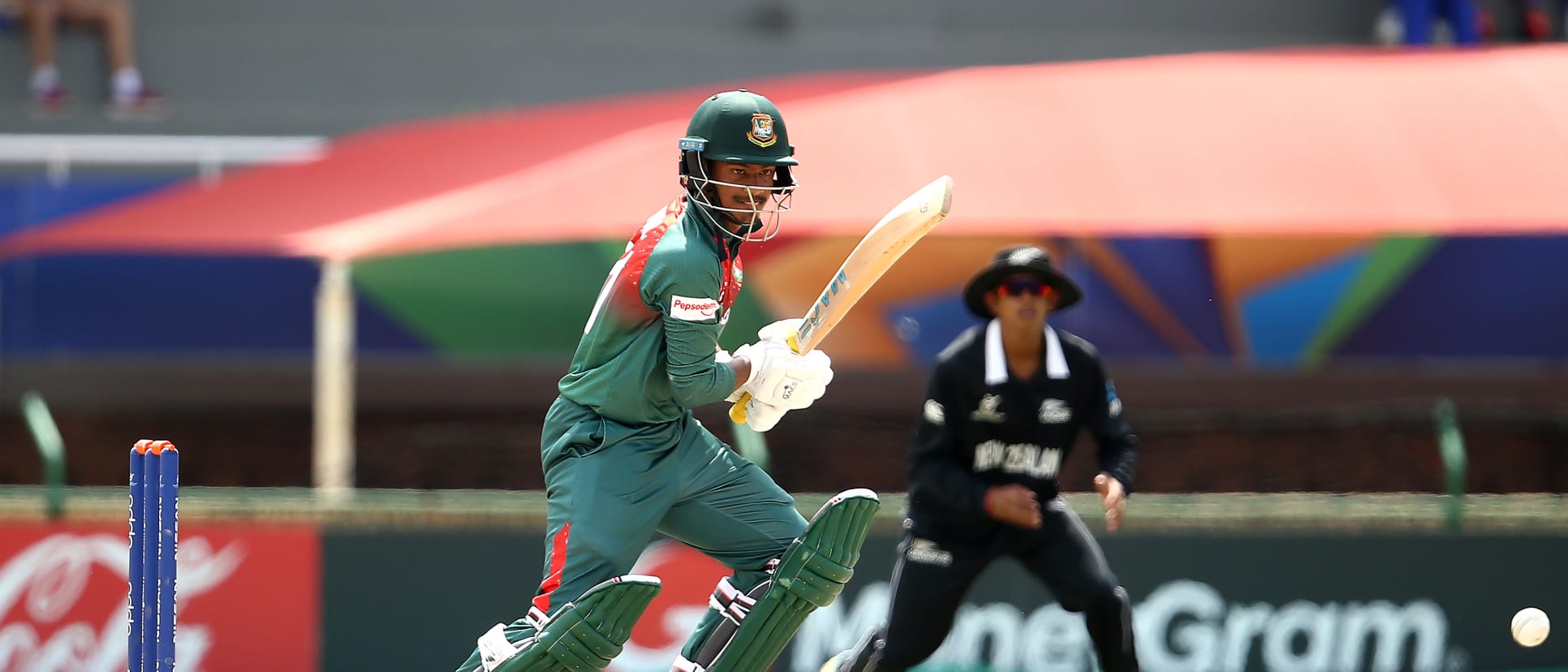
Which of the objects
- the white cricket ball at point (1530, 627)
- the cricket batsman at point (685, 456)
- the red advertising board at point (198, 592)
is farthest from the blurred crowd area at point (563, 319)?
the cricket batsman at point (685, 456)

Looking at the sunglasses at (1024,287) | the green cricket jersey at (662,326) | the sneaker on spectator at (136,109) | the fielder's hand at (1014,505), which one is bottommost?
the fielder's hand at (1014,505)

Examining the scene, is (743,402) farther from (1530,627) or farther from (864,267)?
(1530,627)

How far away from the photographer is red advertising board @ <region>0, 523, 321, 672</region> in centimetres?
769

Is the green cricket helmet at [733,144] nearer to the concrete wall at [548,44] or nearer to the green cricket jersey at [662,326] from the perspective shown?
the green cricket jersey at [662,326]

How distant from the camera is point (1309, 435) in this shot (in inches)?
444

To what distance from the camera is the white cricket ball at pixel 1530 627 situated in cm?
750

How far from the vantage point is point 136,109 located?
40.1 ft

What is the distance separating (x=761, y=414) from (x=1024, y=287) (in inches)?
52.3

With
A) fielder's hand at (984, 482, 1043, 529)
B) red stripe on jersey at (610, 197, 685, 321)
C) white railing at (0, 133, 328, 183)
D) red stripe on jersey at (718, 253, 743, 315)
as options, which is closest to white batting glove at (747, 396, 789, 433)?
red stripe on jersey at (718, 253, 743, 315)

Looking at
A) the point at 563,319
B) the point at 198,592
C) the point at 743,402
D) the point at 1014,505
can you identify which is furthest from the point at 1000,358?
the point at 563,319

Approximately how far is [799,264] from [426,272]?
6.54 feet

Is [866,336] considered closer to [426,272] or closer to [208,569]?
[426,272]

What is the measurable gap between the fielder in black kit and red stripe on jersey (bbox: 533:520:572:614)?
152 centimetres

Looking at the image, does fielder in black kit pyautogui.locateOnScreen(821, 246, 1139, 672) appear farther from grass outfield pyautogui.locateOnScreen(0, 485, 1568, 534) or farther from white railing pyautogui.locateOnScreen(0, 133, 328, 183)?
white railing pyautogui.locateOnScreen(0, 133, 328, 183)
